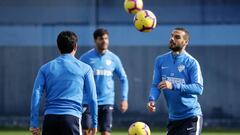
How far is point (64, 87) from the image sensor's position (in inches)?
384

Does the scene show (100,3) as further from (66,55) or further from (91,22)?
(66,55)

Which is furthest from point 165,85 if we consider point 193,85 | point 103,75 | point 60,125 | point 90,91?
point 103,75

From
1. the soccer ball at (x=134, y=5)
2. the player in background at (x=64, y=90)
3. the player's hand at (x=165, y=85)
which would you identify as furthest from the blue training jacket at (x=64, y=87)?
the soccer ball at (x=134, y=5)

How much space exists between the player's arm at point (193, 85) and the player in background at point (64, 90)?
5.01ft

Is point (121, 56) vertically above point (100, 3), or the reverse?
point (100, 3)

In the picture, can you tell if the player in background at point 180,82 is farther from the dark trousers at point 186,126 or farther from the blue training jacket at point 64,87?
the blue training jacket at point 64,87

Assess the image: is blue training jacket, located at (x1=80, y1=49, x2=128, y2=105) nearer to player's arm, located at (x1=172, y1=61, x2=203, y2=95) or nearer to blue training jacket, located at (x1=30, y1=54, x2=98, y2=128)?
player's arm, located at (x1=172, y1=61, x2=203, y2=95)

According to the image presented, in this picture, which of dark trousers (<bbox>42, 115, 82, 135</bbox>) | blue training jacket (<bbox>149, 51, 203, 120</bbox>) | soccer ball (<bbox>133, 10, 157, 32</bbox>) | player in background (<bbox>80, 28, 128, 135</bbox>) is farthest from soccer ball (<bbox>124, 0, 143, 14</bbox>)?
dark trousers (<bbox>42, 115, 82, 135</bbox>)

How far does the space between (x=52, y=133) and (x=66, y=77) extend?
0.71m

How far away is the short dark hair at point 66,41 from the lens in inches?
383

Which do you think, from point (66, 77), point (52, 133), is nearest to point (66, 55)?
point (66, 77)

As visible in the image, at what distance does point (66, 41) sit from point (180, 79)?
213 centimetres

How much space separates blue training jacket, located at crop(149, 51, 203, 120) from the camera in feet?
36.4

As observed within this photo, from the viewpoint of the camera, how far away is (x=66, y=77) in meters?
9.78
